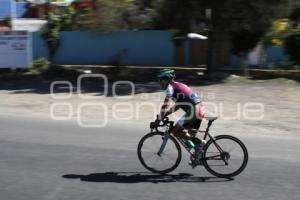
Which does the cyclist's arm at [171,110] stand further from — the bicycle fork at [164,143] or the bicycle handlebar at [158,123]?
the bicycle fork at [164,143]

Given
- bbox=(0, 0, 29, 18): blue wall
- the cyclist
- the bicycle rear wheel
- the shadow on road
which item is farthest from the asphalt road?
bbox=(0, 0, 29, 18): blue wall

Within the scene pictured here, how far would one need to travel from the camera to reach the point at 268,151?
33.4 ft

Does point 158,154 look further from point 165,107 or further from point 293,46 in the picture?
point 293,46

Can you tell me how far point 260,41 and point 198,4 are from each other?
380 cm

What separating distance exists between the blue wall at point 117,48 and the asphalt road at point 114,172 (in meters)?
15.6

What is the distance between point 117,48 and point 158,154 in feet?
63.4

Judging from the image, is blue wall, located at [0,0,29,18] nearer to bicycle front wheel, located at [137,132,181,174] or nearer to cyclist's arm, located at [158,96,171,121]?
bicycle front wheel, located at [137,132,181,174]

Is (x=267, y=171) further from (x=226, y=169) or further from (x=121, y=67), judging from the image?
(x=121, y=67)

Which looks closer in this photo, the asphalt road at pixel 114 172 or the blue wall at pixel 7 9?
the asphalt road at pixel 114 172

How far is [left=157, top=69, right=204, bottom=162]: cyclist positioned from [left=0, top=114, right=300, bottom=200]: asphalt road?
57 centimetres

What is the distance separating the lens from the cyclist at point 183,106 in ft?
26.5

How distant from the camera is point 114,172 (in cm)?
848

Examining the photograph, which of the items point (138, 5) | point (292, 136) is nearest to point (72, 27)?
point (138, 5)

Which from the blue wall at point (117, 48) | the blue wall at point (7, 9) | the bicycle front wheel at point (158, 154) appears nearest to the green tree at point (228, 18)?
the blue wall at point (117, 48)
